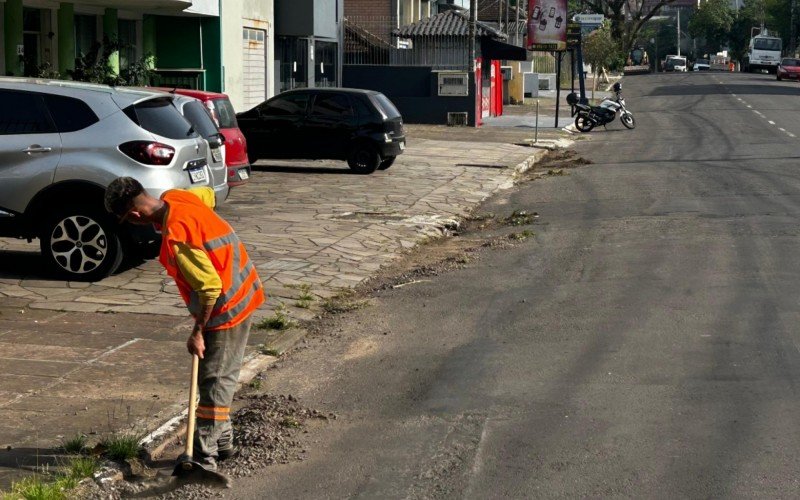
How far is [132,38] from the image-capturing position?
2612 centimetres

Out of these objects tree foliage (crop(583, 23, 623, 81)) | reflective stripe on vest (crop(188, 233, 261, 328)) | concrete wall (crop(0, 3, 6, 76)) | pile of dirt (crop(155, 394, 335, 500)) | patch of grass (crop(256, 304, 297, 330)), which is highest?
tree foliage (crop(583, 23, 623, 81))

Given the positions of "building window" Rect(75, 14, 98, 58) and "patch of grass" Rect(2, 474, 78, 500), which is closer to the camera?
"patch of grass" Rect(2, 474, 78, 500)

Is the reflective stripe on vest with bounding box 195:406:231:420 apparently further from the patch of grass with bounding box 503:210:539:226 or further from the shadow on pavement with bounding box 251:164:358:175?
the shadow on pavement with bounding box 251:164:358:175

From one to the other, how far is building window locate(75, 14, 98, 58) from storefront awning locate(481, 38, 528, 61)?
16827 millimetres

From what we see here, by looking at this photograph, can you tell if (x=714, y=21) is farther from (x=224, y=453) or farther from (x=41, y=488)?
(x=41, y=488)

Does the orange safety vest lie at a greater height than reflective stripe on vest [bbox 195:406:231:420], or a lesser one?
greater

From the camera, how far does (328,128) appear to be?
2198 centimetres

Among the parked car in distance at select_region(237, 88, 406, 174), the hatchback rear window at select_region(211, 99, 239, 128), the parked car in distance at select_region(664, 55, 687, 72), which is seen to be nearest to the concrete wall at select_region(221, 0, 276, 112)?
the parked car in distance at select_region(237, 88, 406, 174)

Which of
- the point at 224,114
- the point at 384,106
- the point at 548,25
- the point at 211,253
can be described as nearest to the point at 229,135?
the point at 224,114

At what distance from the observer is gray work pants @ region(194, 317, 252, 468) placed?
596cm

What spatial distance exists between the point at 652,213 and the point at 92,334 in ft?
30.2

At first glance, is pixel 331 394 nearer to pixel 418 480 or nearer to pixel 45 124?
Answer: pixel 418 480

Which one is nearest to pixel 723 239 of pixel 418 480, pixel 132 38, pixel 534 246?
pixel 534 246

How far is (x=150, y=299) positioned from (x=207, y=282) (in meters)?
4.77
